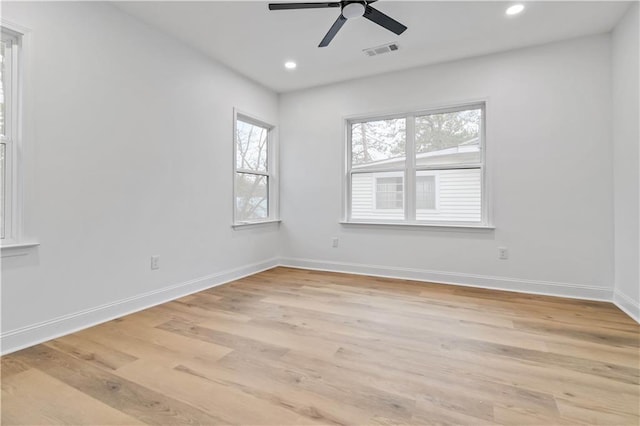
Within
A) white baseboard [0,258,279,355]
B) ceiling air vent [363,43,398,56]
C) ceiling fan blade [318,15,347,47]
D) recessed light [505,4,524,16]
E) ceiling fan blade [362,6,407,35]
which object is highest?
ceiling air vent [363,43,398,56]

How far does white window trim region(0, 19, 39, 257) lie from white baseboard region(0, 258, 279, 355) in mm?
550

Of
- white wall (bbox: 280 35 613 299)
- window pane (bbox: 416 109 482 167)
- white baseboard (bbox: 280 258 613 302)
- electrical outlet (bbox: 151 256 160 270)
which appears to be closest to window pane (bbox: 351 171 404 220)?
white wall (bbox: 280 35 613 299)

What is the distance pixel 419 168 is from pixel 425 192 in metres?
0.32

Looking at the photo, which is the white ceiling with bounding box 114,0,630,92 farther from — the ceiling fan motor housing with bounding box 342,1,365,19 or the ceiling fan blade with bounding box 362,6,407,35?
the ceiling fan motor housing with bounding box 342,1,365,19

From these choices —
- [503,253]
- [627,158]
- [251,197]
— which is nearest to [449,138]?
[503,253]

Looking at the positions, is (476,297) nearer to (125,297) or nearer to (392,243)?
(392,243)

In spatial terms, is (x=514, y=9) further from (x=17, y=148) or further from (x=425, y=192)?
(x=17, y=148)

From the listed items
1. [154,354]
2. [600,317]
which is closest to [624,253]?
[600,317]

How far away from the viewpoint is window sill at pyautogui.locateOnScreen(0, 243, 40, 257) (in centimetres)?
204

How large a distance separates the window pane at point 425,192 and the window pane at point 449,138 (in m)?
0.18

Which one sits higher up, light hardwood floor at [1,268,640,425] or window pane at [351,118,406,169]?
window pane at [351,118,406,169]

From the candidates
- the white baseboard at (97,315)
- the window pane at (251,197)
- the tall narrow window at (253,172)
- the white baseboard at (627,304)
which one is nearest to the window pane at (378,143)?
the tall narrow window at (253,172)

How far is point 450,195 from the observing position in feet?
12.7

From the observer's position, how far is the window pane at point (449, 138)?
149 inches
